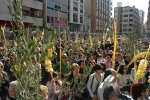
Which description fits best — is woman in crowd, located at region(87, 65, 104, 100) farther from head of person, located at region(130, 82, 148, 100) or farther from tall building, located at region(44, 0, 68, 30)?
tall building, located at region(44, 0, 68, 30)

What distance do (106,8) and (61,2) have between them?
2218 inches

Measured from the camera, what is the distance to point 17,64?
7.30 ft

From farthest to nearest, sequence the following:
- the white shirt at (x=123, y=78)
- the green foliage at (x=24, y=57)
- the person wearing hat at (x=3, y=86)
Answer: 1. the white shirt at (x=123, y=78)
2. the person wearing hat at (x=3, y=86)
3. the green foliage at (x=24, y=57)

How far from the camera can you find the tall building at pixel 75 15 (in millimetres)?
56062

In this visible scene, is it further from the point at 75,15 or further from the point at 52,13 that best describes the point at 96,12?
the point at 52,13

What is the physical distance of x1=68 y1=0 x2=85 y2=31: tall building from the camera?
184 ft

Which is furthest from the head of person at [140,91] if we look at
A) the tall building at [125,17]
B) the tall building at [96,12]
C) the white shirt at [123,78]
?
the tall building at [125,17]

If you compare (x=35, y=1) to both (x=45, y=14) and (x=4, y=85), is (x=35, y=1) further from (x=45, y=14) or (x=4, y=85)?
(x=4, y=85)

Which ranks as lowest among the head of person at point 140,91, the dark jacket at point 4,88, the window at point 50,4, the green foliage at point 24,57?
the dark jacket at point 4,88

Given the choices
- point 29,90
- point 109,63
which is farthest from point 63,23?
→ point 29,90

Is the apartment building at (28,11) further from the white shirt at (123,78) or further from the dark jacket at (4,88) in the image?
the white shirt at (123,78)

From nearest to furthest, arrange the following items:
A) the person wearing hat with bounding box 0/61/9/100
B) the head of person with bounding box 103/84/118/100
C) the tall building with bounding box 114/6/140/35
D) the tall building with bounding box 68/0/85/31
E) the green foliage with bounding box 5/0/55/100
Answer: the green foliage with bounding box 5/0/55/100 < the head of person with bounding box 103/84/118/100 < the person wearing hat with bounding box 0/61/9/100 < the tall building with bounding box 68/0/85/31 < the tall building with bounding box 114/6/140/35

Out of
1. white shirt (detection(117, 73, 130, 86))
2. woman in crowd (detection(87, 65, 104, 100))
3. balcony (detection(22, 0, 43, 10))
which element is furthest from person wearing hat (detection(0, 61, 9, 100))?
balcony (detection(22, 0, 43, 10))

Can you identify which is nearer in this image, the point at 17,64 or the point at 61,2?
the point at 17,64
